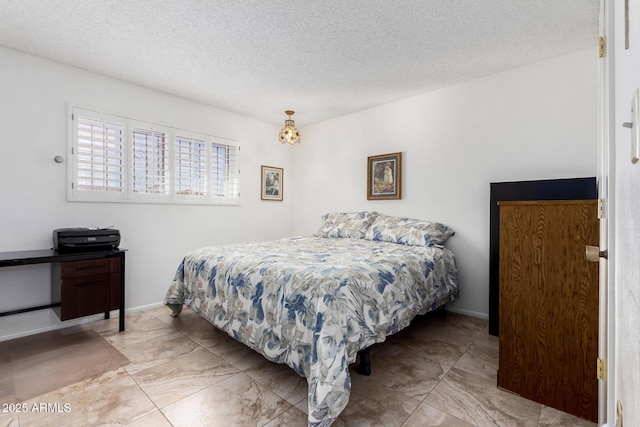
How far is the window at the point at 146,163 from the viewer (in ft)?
10.00

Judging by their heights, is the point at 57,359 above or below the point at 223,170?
below

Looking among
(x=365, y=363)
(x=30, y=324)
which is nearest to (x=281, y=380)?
(x=365, y=363)

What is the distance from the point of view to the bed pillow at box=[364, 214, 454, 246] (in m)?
3.20

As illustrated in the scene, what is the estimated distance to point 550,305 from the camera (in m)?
1.75

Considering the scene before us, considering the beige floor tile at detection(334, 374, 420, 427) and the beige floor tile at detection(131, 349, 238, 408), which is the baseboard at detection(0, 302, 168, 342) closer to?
the beige floor tile at detection(131, 349, 238, 408)

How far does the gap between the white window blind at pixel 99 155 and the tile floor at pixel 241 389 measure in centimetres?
153

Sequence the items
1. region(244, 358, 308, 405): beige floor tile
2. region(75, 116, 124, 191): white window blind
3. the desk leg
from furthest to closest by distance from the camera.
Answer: region(75, 116, 124, 191): white window blind
the desk leg
region(244, 358, 308, 405): beige floor tile

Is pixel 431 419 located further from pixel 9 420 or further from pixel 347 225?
pixel 347 225

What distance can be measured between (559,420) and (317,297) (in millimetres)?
1467

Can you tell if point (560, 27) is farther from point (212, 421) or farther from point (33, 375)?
point (33, 375)

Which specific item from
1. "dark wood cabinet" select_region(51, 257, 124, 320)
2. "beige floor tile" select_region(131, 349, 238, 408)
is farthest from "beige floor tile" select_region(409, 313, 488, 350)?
"dark wood cabinet" select_region(51, 257, 124, 320)

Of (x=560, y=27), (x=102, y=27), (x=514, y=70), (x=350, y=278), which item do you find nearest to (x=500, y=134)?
(x=514, y=70)

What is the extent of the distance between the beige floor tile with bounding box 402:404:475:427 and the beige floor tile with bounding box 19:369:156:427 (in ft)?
4.84

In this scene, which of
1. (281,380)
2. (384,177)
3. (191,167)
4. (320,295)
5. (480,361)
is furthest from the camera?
(384,177)
